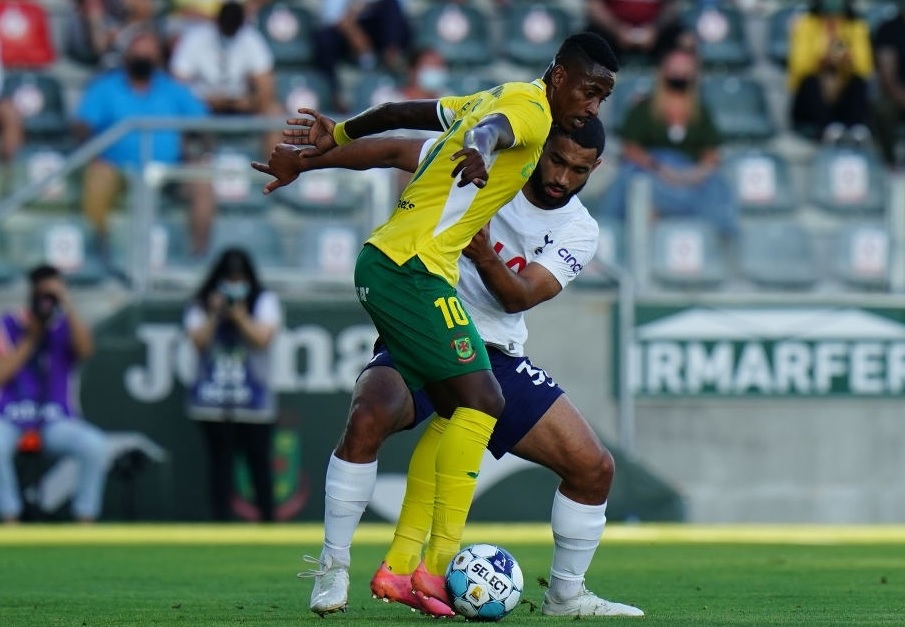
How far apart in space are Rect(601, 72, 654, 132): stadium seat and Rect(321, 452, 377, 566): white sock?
9.03 m

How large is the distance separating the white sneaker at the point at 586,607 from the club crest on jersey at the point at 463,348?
111 cm

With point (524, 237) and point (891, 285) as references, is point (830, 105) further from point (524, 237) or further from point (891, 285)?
point (524, 237)

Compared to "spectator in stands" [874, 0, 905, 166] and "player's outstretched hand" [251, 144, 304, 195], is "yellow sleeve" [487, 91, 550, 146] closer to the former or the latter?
"player's outstretched hand" [251, 144, 304, 195]

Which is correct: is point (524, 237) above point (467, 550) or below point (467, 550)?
above

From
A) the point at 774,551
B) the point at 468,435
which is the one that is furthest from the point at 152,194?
the point at 468,435

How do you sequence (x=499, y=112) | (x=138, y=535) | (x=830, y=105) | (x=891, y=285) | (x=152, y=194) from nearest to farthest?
(x=499, y=112) → (x=138, y=535) → (x=152, y=194) → (x=891, y=285) → (x=830, y=105)

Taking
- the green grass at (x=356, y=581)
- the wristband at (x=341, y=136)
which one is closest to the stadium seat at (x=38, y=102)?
the green grass at (x=356, y=581)

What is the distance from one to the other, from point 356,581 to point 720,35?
9.85m

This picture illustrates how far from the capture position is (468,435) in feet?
20.7

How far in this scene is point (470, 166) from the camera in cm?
579

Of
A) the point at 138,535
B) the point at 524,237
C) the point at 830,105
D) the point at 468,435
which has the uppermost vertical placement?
the point at 830,105

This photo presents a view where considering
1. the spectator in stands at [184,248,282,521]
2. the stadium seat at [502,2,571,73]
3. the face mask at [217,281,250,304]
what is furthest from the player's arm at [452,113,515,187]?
the stadium seat at [502,2,571,73]

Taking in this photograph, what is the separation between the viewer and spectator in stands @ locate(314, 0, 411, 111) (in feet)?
52.5

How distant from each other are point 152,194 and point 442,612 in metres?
7.29
